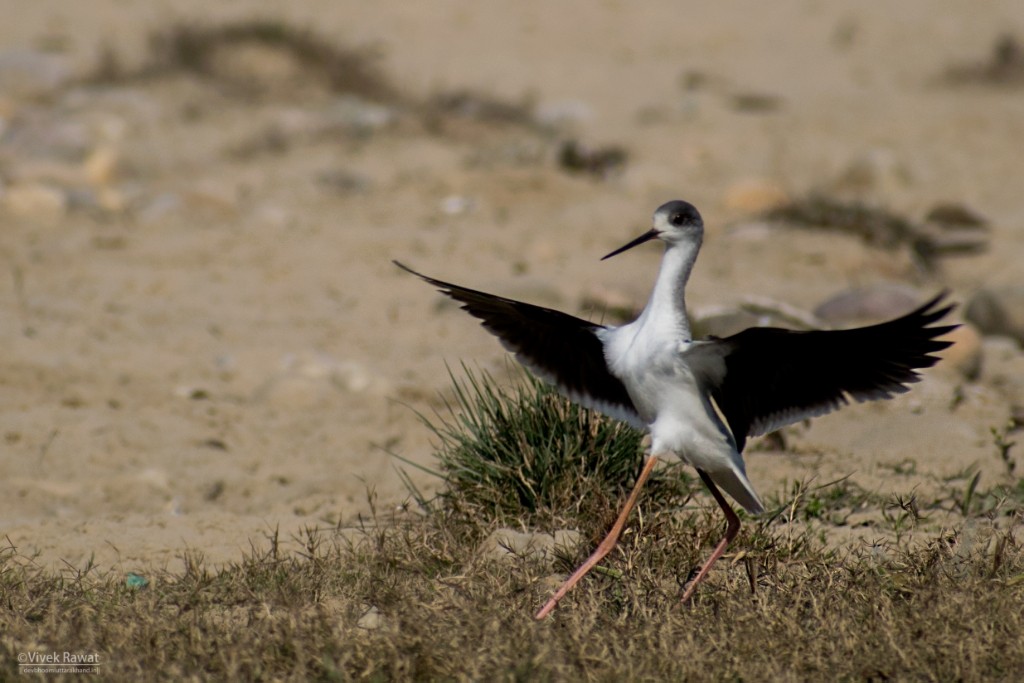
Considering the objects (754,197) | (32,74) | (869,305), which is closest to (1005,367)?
(869,305)

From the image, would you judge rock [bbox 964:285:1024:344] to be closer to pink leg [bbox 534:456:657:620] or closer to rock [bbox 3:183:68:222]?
pink leg [bbox 534:456:657:620]

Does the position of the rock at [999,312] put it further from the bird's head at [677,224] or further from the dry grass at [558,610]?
the bird's head at [677,224]

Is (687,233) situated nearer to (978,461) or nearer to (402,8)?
(978,461)

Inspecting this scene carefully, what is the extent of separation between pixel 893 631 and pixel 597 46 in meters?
11.6

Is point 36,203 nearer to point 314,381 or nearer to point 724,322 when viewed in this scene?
point 314,381

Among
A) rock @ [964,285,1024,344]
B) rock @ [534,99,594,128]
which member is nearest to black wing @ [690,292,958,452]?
rock @ [964,285,1024,344]

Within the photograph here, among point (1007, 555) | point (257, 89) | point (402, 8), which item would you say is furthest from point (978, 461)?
point (402, 8)

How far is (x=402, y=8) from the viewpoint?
15.0 meters

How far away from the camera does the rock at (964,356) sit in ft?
20.4

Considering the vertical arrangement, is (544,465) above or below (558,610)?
above

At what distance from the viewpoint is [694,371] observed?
3.68m

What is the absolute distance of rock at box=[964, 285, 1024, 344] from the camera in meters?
6.96

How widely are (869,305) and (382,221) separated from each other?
3508mm

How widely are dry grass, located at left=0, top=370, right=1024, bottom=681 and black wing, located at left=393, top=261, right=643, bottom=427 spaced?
0.99 ft
